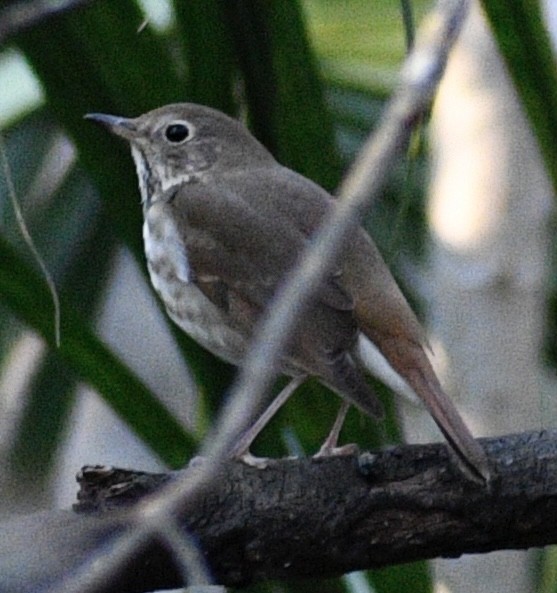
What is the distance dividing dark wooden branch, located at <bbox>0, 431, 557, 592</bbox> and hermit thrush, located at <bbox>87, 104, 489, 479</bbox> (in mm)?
107

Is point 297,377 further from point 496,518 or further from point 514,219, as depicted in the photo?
point 514,219

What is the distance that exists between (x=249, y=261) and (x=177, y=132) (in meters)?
0.62

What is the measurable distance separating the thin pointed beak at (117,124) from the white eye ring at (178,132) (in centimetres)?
18

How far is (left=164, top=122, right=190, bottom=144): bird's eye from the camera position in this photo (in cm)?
326

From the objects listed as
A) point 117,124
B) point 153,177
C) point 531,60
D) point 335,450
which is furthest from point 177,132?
point 531,60

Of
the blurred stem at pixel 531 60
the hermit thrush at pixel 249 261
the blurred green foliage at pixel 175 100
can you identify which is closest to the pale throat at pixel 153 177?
the hermit thrush at pixel 249 261

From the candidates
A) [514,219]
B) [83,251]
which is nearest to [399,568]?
[514,219]

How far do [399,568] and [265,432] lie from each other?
371 millimetres

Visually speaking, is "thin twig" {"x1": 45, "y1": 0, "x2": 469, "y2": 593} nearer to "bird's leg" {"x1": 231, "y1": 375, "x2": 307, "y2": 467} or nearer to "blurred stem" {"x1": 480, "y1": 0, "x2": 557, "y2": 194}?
"blurred stem" {"x1": 480, "y1": 0, "x2": 557, "y2": 194}

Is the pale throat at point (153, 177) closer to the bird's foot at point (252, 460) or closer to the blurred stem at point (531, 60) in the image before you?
the bird's foot at point (252, 460)

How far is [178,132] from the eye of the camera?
3281 millimetres

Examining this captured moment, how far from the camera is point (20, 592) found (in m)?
1.65

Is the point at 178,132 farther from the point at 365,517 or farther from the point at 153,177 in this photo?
the point at 365,517

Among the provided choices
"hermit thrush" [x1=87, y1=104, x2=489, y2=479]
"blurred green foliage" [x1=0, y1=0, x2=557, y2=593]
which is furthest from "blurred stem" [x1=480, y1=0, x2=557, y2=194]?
"hermit thrush" [x1=87, y1=104, x2=489, y2=479]
